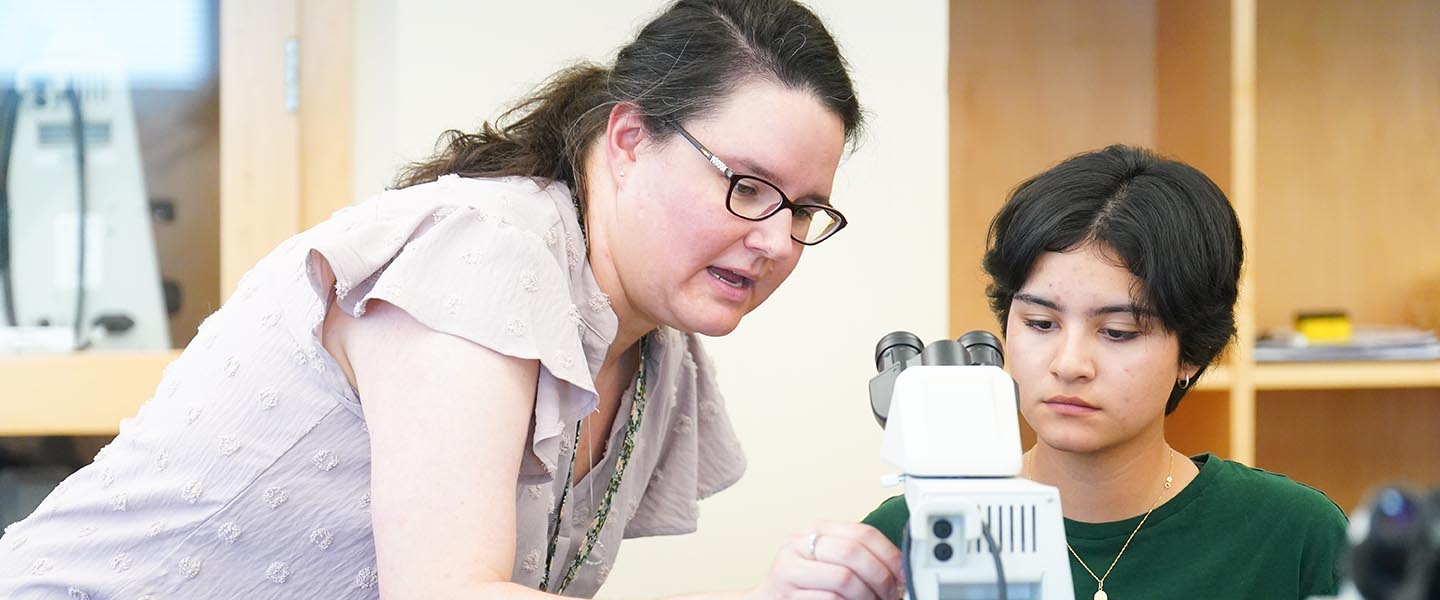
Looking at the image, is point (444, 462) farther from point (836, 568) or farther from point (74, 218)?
point (74, 218)

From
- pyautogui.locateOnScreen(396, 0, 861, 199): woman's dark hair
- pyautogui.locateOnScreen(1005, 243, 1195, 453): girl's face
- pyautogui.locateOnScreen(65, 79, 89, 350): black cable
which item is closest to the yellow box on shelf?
pyautogui.locateOnScreen(1005, 243, 1195, 453): girl's face

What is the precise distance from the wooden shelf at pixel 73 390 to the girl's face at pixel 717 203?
1.31 m

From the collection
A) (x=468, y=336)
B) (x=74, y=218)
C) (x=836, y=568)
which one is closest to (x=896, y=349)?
(x=836, y=568)

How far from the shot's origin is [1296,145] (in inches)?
98.3

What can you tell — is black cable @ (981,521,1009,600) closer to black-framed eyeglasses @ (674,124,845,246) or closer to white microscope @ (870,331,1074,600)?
white microscope @ (870,331,1074,600)

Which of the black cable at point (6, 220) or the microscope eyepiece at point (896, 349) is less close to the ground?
the black cable at point (6, 220)

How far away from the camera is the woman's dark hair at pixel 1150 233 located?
1.30 metres

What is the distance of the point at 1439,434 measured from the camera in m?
2.56

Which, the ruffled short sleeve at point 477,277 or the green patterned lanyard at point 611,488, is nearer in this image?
the ruffled short sleeve at point 477,277

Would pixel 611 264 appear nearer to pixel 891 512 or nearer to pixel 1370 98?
pixel 891 512

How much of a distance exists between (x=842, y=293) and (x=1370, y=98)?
4.08 feet

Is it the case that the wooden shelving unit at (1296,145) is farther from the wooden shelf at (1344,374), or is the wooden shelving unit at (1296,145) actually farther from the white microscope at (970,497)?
the white microscope at (970,497)

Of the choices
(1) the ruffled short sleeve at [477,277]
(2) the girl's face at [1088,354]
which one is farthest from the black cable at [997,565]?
(2) the girl's face at [1088,354]

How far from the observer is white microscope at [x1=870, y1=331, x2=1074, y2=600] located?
75 centimetres
